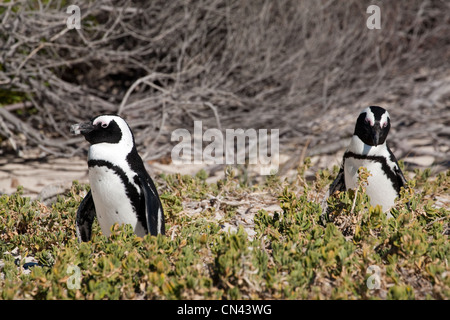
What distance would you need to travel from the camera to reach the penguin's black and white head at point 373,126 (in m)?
3.26

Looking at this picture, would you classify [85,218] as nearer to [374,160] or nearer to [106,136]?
[106,136]

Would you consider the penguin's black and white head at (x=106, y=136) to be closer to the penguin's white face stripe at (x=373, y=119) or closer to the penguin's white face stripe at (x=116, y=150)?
the penguin's white face stripe at (x=116, y=150)

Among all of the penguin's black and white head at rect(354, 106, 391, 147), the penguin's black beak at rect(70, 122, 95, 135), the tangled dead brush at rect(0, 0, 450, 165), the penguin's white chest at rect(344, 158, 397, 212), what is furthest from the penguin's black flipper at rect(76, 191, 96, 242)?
the tangled dead brush at rect(0, 0, 450, 165)

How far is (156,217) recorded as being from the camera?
2.98m

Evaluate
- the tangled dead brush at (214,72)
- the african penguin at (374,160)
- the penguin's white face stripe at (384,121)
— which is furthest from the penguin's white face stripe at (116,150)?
the tangled dead brush at (214,72)

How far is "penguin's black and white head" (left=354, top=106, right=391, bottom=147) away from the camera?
3.26 m

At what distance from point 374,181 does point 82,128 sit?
1.86 meters

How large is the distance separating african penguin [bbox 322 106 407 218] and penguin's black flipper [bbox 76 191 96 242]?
1.46 m

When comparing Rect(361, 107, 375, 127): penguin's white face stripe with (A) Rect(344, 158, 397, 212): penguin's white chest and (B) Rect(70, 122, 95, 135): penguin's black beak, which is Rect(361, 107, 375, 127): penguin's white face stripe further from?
(B) Rect(70, 122, 95, 135): penguin's black beak

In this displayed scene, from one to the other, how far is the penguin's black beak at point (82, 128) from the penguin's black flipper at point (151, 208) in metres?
0.40

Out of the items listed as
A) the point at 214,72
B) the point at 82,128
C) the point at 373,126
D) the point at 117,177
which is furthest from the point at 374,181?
the point at 214,72
